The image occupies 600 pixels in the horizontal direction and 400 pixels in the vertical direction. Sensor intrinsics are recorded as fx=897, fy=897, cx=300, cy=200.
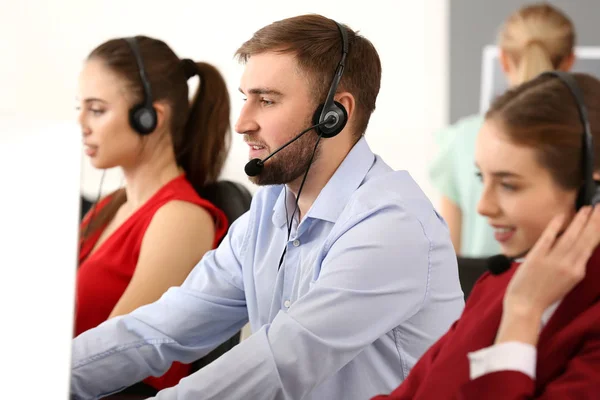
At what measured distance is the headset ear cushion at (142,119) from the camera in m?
1.67

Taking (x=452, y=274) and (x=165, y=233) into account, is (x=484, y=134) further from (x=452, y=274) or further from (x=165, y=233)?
(x=165, y=233)

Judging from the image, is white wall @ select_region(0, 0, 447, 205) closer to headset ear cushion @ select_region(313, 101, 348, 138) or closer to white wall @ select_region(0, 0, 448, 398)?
white wall @ select_region(0, 0, 448, 398)

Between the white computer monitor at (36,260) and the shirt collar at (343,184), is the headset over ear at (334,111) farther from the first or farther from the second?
the white computer monitor at (36,260)

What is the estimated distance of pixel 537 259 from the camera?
734mm

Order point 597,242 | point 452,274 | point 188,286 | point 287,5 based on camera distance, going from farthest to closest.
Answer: point 287,5 < point 188,286 < point 452,274 < point 597,242

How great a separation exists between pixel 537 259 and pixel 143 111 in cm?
108

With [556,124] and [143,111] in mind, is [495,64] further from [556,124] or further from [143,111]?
[556,124]

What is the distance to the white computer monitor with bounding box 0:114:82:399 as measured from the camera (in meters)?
0.72

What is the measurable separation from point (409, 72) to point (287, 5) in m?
1.20

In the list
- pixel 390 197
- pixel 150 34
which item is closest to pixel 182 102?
pixel 390 197

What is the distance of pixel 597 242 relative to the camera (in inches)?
28.8

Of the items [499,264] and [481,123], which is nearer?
[499,264]

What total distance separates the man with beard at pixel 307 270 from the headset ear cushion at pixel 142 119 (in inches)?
15.1

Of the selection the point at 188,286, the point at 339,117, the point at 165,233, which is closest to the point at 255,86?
the point at 339,117
